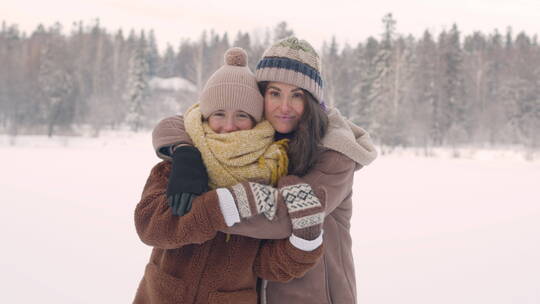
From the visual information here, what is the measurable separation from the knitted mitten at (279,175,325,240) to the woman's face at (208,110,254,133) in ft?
1.44

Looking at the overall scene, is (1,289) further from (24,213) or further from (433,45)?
(433,45)

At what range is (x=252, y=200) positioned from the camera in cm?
161

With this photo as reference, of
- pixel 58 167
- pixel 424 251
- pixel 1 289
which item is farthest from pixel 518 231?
pixel 58 167

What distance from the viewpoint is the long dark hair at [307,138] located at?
1.92 metres

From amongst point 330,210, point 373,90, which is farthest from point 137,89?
point 330,210

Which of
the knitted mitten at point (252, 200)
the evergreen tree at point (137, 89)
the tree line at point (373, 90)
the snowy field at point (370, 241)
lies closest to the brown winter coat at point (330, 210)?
the knitted mitten at point (252, 200)

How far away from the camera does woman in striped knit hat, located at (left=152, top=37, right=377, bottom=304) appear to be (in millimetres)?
1716

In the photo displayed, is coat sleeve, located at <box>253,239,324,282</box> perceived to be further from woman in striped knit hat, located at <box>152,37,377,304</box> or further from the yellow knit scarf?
the yellow knit scarf

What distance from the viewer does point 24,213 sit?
23.8ft

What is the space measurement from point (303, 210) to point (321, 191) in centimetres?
15

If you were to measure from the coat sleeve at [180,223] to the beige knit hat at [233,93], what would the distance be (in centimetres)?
49

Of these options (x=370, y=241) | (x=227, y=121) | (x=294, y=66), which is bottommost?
(x=370, y=241)

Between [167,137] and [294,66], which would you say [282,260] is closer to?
[167,137]

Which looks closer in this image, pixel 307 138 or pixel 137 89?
pixel 307 138
